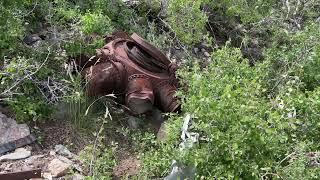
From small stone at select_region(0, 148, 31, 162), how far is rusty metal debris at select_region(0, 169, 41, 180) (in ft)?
0.77

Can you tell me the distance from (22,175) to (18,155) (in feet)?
0.90

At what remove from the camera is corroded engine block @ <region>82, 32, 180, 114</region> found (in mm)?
4113

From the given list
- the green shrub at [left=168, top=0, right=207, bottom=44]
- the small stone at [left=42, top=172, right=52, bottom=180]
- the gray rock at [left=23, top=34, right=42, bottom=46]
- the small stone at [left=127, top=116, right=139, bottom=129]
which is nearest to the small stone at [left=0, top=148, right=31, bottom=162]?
the small stone at [left=42, top=172, right=52, bottom=180]

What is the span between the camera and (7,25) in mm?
3955

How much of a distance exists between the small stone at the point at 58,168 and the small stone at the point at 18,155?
0.22m

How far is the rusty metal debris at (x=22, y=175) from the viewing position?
11.0 ft

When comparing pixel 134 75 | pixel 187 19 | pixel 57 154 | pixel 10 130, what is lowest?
pixel 57 154

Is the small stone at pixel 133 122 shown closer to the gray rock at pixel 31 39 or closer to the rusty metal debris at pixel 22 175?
the rusty metal debris at pixel 22 175

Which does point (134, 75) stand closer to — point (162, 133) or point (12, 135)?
point (162, 133)

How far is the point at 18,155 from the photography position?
3619mm

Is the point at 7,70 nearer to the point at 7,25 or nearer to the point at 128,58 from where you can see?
the point at 7,25

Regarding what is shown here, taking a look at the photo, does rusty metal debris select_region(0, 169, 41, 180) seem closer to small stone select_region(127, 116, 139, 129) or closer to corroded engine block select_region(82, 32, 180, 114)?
corroded engine block select_region(82, 32, 180, 114)

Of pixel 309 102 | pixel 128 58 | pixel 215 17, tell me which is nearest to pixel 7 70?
pixel 128 58

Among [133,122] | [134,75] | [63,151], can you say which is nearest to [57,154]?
[63,151]
